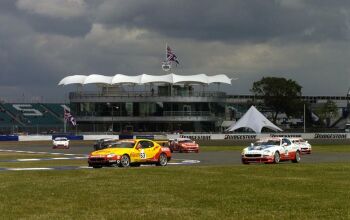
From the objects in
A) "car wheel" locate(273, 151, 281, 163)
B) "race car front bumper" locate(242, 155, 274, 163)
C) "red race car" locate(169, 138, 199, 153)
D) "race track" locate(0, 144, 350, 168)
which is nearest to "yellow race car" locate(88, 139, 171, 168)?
"race track" locate(0, 144, 350, 168)

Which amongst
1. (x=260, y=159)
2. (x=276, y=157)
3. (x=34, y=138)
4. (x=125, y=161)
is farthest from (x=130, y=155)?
(x=34, y=138)

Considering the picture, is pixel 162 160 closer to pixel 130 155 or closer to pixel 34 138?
pixel 130 155

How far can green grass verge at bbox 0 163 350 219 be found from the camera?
11883 mm

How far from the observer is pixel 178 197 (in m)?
14.5

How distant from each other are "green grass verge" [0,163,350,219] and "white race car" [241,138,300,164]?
1048cm

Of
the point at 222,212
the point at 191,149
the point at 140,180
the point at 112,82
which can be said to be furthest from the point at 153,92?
the point at 222,212

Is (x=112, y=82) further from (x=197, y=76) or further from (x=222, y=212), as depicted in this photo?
(x=222, y=212)

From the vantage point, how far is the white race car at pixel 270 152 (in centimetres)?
3153

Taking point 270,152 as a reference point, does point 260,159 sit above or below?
below

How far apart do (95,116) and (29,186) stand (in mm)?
100386

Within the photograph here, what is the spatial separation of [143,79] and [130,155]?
287 ft

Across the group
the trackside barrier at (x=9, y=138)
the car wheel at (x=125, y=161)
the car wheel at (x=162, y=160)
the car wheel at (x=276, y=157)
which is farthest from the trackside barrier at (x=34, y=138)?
the car wheel at (x=276, y=157)

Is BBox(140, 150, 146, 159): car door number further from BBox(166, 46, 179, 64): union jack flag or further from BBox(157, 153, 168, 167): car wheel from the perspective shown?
BBox(166, 46, 179, 64): union jack flag

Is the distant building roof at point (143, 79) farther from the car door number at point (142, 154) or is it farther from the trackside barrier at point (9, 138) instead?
the car door number at point (142, 154)
